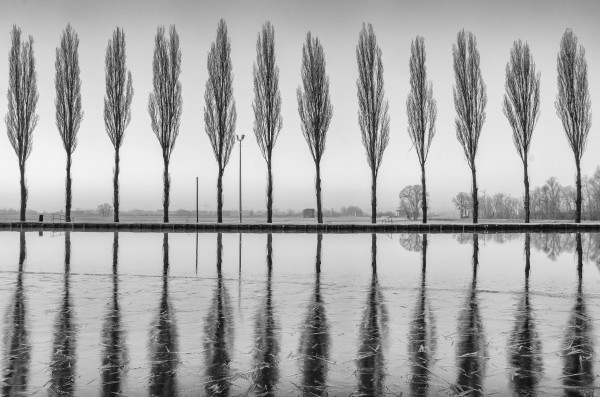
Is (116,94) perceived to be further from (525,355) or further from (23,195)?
(525,355)

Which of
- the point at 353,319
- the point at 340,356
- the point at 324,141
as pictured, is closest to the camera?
the point at 340,356

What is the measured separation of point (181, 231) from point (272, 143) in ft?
25.9

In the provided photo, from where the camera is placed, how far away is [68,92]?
32156 mm

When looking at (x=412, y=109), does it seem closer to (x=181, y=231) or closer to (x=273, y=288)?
(x=181, y=231)

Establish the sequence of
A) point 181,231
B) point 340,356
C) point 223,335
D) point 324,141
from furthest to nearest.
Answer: point 324,141 < point 181,231 < point 223,335 < point 340,356

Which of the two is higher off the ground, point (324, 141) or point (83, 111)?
point (83, 111)

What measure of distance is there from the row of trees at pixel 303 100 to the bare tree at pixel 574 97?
5cm

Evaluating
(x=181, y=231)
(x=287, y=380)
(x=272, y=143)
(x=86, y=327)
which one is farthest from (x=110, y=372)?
(x=272, y=143)

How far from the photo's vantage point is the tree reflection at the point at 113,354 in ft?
10.8

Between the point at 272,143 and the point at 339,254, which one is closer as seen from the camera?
the point at 339,254

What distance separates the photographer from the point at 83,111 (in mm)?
32219

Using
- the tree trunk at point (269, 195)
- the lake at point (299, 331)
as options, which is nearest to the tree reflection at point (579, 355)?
the lake at point (299, 331)

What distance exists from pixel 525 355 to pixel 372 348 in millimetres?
1098

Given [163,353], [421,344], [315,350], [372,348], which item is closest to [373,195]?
[421,344]
